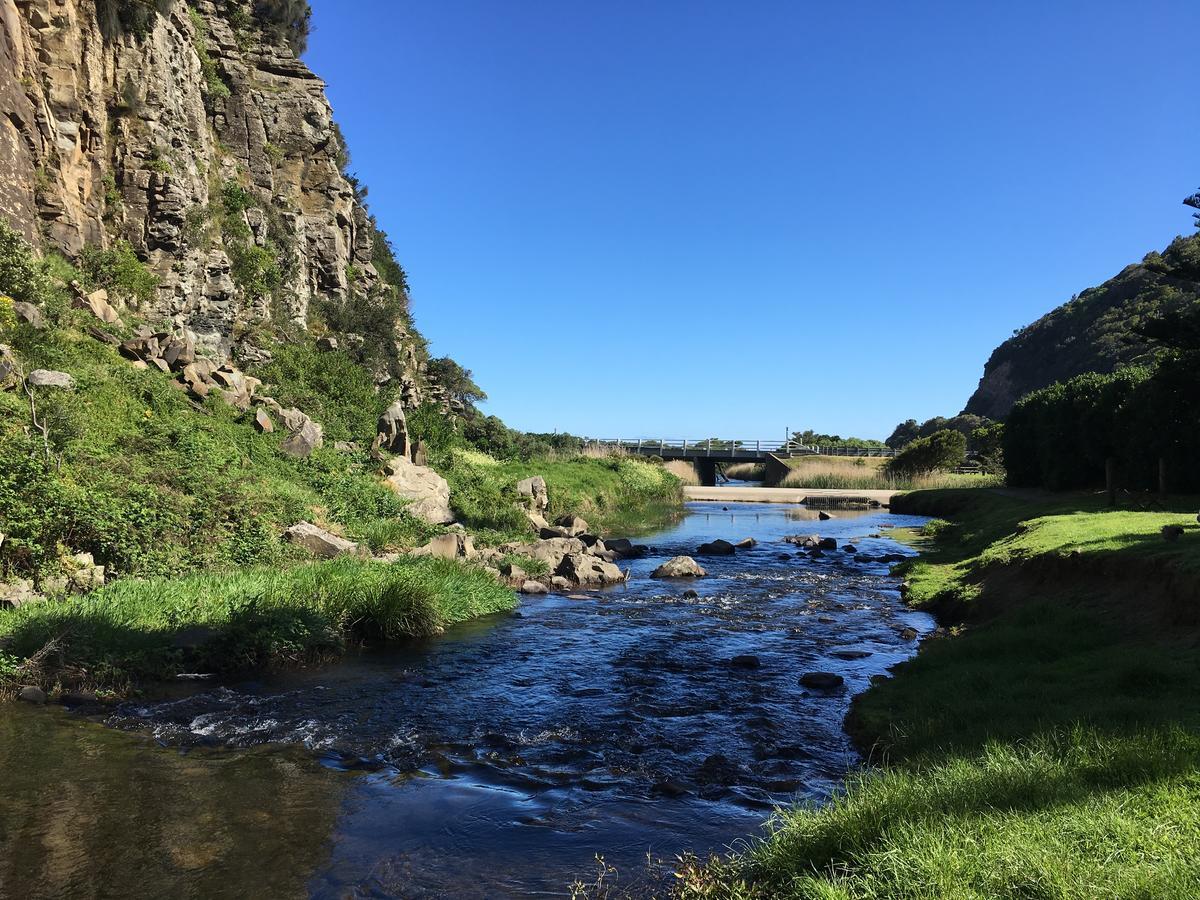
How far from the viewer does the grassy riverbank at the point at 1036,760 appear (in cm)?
425

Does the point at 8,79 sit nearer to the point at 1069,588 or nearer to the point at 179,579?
the point at 179,579

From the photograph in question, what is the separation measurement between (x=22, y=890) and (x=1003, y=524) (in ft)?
76.8

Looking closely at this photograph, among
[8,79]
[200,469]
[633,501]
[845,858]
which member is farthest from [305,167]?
[845,858]

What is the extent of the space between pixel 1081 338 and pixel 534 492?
316 ft

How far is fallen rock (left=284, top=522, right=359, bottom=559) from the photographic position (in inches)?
646

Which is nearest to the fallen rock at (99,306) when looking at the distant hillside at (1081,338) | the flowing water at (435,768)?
the flowing water at (435,768)

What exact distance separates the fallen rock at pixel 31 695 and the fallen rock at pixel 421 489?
13.0m

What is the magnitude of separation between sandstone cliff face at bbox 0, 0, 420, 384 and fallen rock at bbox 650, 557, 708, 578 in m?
18.5

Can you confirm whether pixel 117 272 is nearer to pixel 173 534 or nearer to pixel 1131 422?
pixel 173 534

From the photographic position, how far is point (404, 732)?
8977mm

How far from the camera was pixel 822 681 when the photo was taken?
434 inches

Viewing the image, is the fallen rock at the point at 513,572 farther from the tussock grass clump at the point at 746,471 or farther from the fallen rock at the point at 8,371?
the tussock grass clump at the point at 746,471

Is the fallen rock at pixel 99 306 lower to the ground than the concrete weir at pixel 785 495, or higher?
higher

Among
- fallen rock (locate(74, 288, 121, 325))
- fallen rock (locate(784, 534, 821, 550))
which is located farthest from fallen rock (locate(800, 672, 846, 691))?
fallen rock (locate(74, 288, 121, 325))
